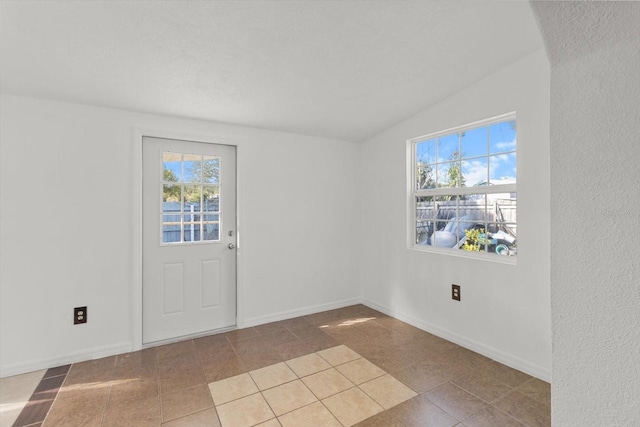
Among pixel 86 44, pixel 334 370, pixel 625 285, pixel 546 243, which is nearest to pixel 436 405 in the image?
pixel 334 370

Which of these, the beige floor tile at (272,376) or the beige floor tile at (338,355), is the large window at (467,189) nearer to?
the beige floor tile at (338,355)

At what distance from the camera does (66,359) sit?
253 centimetres

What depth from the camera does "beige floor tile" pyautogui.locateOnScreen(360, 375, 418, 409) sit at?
2.06m

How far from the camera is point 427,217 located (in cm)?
334

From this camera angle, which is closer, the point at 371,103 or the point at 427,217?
the point at 371,103

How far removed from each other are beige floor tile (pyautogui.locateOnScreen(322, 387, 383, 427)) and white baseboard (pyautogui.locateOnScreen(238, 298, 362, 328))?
1.49m

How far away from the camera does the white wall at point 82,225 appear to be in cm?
238

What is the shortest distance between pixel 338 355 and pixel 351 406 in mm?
687

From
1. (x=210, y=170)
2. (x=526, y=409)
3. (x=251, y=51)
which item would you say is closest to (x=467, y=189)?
(x=526, y=409)

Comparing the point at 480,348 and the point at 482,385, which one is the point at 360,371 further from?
the point at 480,348

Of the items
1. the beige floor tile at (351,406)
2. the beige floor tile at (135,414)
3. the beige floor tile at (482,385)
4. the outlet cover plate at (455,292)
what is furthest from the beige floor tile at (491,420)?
the beige floor tile at (135,414)

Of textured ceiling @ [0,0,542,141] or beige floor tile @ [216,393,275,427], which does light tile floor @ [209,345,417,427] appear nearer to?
beige floor tile @ [216,393,275,427]

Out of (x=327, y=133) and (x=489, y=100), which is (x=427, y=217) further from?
(x=327, y=133)

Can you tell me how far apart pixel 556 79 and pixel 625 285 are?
1.83 ft
